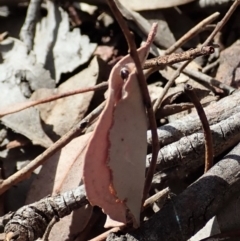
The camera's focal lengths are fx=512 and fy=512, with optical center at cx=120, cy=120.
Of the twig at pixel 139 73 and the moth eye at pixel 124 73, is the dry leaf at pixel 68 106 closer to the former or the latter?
the twig at pixel 139 73

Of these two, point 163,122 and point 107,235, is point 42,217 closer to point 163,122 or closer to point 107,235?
point 107,235

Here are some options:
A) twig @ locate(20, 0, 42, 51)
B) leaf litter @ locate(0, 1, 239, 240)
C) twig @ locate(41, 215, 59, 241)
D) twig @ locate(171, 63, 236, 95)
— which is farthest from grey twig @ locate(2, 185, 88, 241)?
twig @ locate(20, 0, 42, 51)

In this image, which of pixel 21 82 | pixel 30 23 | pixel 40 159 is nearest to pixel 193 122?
pixel 40 159

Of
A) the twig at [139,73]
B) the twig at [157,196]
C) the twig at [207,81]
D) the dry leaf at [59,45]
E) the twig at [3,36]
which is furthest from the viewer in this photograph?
the twig at [3,36]

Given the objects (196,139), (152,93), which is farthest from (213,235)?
(152,93)

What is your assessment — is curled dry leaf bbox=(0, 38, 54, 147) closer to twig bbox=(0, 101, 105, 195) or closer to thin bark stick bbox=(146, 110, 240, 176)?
twig bbox=(0, 101, 105, 195)

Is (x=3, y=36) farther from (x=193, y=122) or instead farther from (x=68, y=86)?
(x=193, y=122)

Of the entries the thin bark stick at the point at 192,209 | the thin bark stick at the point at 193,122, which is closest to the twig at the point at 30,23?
the thin bark stick at the point at 193,122
